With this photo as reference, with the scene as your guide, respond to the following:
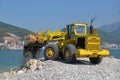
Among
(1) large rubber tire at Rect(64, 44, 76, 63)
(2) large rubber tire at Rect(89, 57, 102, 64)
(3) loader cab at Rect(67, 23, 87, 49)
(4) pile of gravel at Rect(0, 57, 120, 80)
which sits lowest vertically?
(4) pile of gravel at Rect(0, 57, 120, 80)

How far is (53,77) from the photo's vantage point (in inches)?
756

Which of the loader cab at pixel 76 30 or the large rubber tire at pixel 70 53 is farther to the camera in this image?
the loader cab at pixel 76 30

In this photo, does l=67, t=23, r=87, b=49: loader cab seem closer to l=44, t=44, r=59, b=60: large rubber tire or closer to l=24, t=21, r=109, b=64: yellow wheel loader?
l=24, t=21, r=109, b=64: yellow wheel loader

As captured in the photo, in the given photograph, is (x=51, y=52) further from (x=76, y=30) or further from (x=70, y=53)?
(x=76, y=30)

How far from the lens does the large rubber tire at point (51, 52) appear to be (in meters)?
26.0

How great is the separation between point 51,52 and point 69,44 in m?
1.52

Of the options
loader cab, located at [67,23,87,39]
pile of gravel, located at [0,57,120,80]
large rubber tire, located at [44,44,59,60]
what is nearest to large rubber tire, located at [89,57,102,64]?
loader cab, located at [67,23,87,39]

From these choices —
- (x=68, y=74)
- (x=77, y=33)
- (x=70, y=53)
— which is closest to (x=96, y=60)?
(x=77, y=33)

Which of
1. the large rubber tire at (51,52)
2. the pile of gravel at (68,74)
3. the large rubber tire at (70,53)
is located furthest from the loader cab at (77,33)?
the pile of gravel at (68,74)

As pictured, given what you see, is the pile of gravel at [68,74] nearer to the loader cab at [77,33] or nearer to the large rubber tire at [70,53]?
the large rubber tire at [70,53]

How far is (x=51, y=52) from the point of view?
86.1 ft

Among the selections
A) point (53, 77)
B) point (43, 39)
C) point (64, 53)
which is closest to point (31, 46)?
point (43, 39)

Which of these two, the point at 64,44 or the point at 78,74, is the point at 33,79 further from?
the point at 64,44

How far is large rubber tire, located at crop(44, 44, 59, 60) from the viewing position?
25984 millimetres
